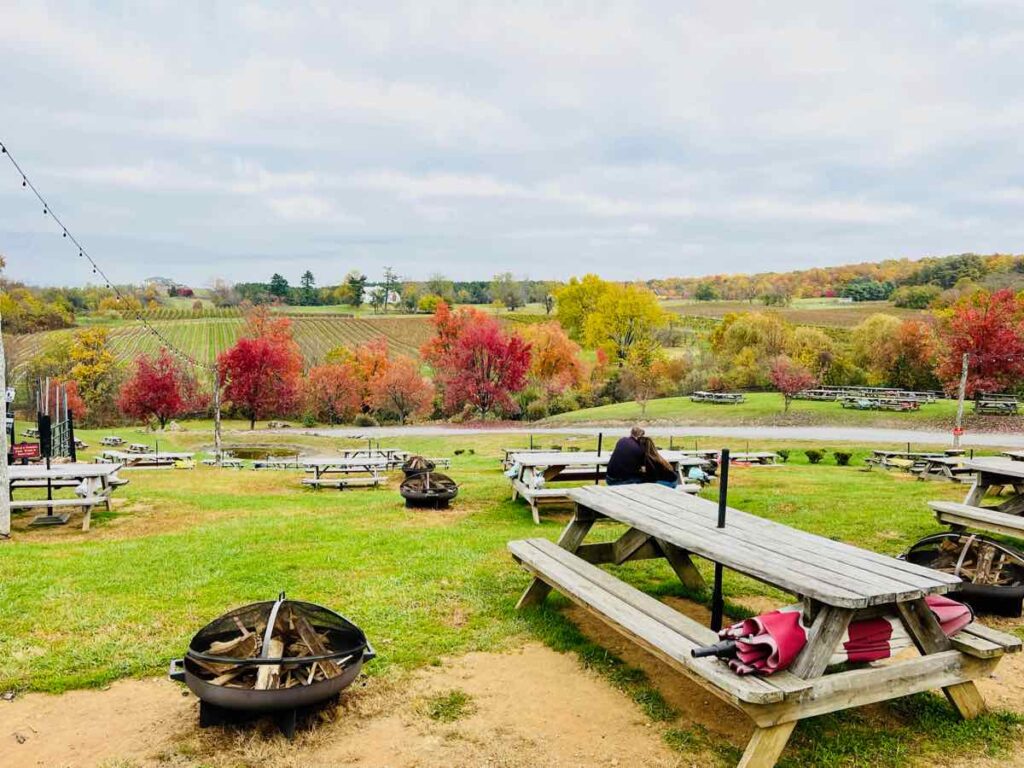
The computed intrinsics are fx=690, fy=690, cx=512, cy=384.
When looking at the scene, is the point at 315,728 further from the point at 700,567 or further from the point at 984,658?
the point at 700,567

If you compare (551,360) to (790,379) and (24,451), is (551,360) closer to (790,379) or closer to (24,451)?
(790,379)

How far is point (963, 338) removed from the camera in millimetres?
28422

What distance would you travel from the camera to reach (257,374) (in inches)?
1358

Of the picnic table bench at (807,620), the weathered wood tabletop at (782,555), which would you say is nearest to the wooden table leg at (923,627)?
the picnic table bench at (807,620)

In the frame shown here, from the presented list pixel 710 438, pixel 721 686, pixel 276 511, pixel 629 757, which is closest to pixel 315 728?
pixel 629 757

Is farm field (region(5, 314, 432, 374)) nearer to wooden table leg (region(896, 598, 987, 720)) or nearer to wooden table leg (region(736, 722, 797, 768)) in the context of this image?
wooden table leg (region(736, 722, 797, 768))

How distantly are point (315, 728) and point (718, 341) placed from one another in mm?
49346

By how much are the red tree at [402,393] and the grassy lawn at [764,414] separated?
795 cm

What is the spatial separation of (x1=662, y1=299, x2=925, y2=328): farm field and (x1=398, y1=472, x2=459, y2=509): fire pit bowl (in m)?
47.3

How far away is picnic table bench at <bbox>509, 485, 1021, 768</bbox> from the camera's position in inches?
136

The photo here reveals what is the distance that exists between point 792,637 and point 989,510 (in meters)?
5.72

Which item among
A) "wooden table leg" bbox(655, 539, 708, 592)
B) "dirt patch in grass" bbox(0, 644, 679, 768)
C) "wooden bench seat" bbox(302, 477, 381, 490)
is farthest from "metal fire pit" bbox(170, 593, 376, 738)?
"wooden bench seat" bbox(302, 477, 381, 490)

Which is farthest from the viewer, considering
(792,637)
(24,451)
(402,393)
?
(402,393)

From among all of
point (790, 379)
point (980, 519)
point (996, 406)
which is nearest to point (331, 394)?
point (790, 379)
